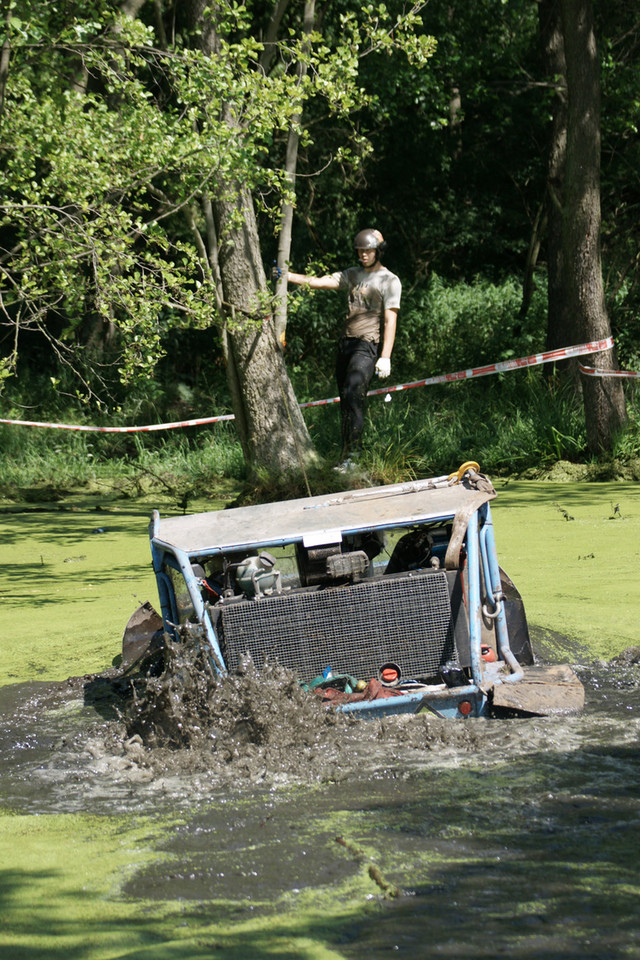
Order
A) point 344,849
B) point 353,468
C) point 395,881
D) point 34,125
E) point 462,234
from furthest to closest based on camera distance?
point 462,234 < point 353,468 < point 34,125 < point 344,849 < point 395,881

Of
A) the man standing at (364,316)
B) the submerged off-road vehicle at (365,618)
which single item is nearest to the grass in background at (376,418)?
the man standing at (364,316)

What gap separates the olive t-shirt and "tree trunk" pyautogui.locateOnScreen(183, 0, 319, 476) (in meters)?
1.88

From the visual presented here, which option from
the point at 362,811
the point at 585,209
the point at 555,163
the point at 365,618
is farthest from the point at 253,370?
the point at 362,811

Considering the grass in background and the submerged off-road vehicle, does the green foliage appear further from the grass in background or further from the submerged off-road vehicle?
the submerged off-road vehicle

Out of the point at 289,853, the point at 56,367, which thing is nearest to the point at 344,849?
the point at 289,853

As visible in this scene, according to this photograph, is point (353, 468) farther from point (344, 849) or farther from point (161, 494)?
point (344, 849)

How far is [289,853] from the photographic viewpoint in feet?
12.5

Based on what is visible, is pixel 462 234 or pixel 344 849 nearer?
pixel 344 849

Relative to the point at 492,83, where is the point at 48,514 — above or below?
below

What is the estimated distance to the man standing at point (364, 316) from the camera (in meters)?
10.4

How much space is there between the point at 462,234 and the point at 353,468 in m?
11.9

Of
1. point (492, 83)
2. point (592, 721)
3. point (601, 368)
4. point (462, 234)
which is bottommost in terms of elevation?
point (592, 721)

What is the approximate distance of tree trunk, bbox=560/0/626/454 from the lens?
543 inches

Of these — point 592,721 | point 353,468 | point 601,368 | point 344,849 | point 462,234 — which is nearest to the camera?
point 344,849
